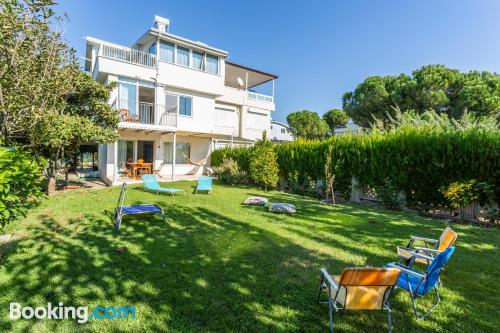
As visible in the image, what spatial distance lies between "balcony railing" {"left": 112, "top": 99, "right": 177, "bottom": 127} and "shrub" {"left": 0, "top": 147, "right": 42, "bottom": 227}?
1255cm

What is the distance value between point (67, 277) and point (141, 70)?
15.7 metres

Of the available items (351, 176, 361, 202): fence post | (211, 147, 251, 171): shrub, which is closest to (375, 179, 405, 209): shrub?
(351, 176, 361, 202): fence post

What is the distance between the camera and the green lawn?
3.06 m

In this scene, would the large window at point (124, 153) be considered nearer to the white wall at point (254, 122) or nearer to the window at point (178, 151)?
the window at point (178, 151)

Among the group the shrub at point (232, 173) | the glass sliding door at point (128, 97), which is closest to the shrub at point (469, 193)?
the shrub at point (232, 173)

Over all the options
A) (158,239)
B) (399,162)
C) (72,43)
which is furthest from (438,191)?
(72,43)

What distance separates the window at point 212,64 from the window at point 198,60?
606 mm

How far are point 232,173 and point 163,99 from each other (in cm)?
736

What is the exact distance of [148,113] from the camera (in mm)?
17422

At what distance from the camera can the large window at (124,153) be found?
1722cm

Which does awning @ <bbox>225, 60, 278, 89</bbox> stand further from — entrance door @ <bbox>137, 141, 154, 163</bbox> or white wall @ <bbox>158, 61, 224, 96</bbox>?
entrance door @ <bbox>137, 141, 154, 163</bbox>

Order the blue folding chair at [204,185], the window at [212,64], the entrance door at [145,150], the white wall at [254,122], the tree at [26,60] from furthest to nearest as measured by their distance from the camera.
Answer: the white wall at [254,122], the window at [212,64], the entrance door at [145,150], the blue folding chair at [204,185], the tree at [26,60]

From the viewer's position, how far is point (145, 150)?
18.6 meters

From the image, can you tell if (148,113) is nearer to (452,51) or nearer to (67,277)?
(67,277)
